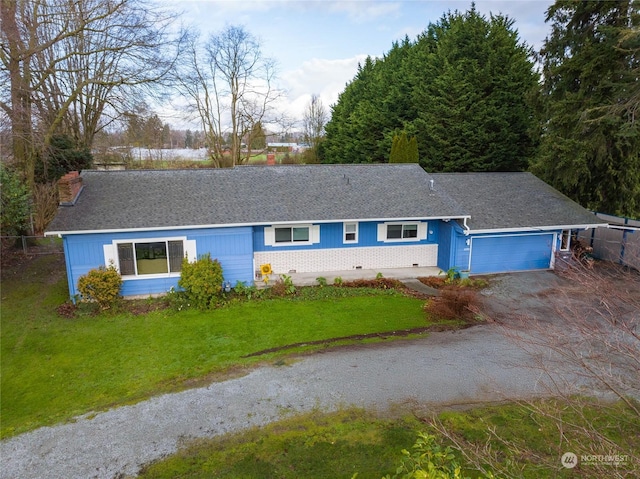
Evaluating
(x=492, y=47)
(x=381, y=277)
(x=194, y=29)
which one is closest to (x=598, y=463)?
(x=381, y=277)

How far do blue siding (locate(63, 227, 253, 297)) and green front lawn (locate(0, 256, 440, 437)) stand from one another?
4.72 feet

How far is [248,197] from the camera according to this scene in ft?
52.4

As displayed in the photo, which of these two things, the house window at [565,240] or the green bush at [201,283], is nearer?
the green bush at [201,283]

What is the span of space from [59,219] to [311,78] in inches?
1395

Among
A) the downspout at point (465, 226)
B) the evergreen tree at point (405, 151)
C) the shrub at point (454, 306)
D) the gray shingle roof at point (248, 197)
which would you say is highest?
the evergreen tree at point (405, 151)

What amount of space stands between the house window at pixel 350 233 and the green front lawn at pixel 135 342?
2.79 metres

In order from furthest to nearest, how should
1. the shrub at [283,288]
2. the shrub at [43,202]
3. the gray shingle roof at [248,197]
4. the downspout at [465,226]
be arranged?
the shrub at [43,202] → the downspout at [465,226] → the shrub at [283,288] → the gray shingle roof at [248,197]

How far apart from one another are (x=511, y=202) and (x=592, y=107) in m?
5.93

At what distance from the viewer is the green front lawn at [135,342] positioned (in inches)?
348

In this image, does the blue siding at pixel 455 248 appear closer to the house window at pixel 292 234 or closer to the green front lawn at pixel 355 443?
the house window at pixel 292 234

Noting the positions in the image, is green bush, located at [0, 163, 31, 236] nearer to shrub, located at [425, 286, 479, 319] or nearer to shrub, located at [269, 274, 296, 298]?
shrub, located at [269, 274, 296, 298]

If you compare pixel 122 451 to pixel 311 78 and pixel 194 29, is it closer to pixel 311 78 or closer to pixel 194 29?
pixel 194 29

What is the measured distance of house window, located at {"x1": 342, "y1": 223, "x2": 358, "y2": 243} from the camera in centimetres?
1641

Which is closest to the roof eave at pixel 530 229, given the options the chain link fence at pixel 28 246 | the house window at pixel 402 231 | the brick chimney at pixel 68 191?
the house window at pixel 402 231
